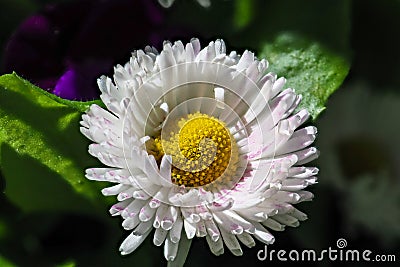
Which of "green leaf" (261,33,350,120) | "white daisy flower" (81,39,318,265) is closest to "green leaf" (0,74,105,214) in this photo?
"white daisy flower" (81,39,318,265)

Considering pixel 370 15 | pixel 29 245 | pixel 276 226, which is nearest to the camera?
pixel 276 226

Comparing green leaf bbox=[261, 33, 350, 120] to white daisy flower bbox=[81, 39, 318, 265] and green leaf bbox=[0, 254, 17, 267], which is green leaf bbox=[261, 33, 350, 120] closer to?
white daisy flower bbox=[81, 39, 318, 265]

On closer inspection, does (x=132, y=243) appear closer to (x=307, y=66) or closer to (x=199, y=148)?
(x=199, y=148)

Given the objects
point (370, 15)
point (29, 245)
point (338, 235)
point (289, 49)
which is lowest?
point (29, 245)

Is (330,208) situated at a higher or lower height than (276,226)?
higher

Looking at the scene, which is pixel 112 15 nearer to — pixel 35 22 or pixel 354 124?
pixel 35 22

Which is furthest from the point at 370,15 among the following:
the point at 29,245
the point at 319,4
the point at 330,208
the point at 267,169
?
the point at 29,245

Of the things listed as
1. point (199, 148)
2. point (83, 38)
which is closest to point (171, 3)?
point (83, 38)
